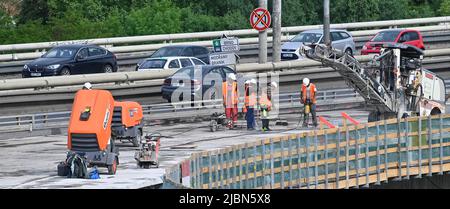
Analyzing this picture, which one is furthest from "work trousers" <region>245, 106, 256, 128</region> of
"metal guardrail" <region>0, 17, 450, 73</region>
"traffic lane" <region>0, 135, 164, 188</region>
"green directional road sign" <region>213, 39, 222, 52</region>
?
"metal guardrail" <region>0, 17, 450, 73</region>

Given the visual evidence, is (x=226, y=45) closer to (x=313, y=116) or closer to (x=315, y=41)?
(x=313, y=116)

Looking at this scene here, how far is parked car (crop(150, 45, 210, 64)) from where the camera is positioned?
4994cm

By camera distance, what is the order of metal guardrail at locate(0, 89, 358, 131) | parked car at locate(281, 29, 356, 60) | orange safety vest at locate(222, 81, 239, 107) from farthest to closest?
parked car at locate(281, 29, 356, 60) → orange safety vest at locate(222, 81, 239, 107) → metal guardrail at locate(0, 89, 358, 131)

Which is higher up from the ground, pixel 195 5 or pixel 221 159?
pixel 195 5

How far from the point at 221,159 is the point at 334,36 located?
2821 cm

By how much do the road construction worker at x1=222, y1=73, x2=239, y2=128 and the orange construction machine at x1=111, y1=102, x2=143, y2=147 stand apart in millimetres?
4986

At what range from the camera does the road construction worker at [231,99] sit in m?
37.6

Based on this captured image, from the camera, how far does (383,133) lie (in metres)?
33.3

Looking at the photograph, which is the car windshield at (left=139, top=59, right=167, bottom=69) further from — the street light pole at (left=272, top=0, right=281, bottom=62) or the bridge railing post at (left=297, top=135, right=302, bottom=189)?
the bridge railing post at (left=297, top=135, right=302, bottom=189)

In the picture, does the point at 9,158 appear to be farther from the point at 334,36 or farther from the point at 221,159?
the point at 334,36

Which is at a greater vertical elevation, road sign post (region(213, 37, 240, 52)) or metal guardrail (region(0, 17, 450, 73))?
metal guardrail (region(0, 17, 450, 73))

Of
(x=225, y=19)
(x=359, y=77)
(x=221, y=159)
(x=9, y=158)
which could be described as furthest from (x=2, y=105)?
(x=225, y=19)
